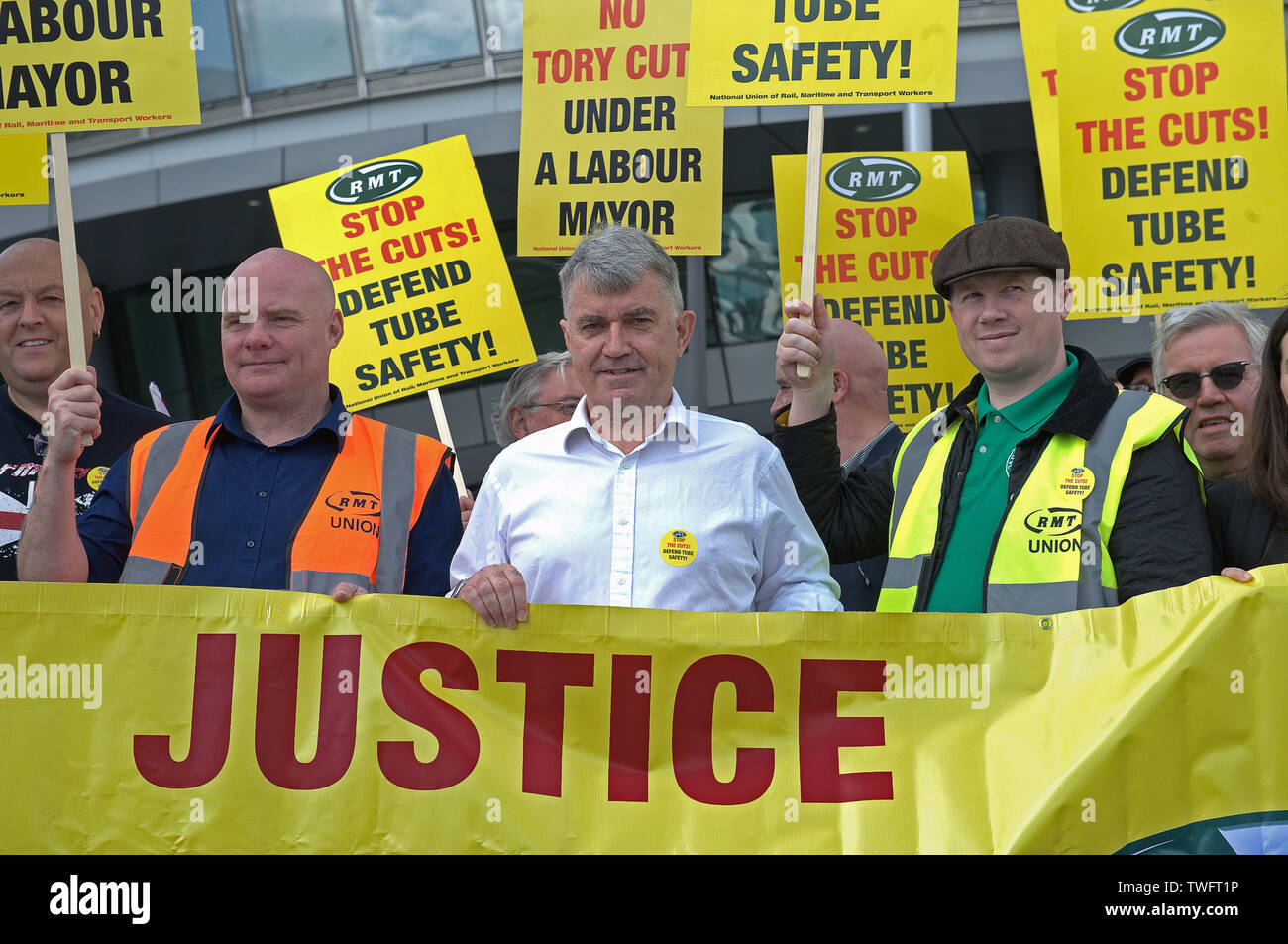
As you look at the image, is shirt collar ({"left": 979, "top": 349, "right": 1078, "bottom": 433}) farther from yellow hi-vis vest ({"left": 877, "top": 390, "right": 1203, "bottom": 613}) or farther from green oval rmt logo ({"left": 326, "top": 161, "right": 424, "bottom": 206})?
green oval rmt logo ({"left": 326, "top": 161, "right": 424, "bottom": 206})

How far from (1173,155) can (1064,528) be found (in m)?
2.61

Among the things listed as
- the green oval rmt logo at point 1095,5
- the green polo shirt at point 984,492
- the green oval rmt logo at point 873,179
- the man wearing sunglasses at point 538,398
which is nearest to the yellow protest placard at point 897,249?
the green oval rmt logo at point 873,179

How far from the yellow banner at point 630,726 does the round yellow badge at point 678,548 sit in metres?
0.15

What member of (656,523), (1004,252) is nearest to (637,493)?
(656,523)

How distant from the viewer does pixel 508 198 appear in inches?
635

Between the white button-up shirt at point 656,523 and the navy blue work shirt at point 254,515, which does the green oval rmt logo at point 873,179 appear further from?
the navy blue work shirt at point 254,515

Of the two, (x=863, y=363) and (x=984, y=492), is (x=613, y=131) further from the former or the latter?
(x=984, y=492)

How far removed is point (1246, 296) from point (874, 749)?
301 cm

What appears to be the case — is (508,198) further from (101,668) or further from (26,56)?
(101,668)

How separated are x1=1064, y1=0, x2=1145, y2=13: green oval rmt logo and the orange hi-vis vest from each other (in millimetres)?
3460

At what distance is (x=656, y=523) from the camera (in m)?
3.53

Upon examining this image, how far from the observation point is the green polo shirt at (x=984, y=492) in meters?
3.70

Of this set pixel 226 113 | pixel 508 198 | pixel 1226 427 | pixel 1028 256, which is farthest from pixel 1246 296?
pixel 226 113
